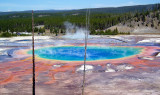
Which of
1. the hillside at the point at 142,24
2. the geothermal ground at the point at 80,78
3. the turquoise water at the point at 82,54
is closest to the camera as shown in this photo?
the geothermal ground at the point at 80,78

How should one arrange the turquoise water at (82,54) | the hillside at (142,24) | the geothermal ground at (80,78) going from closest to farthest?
the geothermal ground at (80,78)
the turquoise water at (82,54)
the hillside at (142,24)

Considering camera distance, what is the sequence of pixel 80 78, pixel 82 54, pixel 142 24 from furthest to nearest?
pixel 142 24
pixel 82 54
pixel 80 78

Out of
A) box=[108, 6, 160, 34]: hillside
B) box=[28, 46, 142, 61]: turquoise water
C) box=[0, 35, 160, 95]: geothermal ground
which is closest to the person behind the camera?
box=[0, 35, 160, 95]: geothermal ground

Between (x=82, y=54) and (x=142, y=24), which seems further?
(x=142, y=24)

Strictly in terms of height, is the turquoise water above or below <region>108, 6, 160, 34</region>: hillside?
below

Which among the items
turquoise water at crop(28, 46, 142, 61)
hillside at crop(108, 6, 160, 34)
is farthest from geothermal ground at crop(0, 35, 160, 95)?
hillside at crop(108, 6, 160, 34)

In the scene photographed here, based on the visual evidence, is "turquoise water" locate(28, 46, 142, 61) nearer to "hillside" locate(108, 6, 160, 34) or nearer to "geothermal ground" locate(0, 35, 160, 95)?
"geothermal ground" locate(0, 35, 160, 95)

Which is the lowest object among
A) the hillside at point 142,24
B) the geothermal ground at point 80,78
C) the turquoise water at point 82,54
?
the geothermal ground at point 80,78

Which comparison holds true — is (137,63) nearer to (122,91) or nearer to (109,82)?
(109,82)

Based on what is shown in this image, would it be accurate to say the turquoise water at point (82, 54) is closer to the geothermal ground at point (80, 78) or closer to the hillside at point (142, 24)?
the geothermal ground at point (80, 78)

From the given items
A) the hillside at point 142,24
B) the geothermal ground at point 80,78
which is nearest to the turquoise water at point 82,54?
the geothermal ground at point 80,78

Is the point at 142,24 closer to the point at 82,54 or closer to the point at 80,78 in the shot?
the point at 82,54

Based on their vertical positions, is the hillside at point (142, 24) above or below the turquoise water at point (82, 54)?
above

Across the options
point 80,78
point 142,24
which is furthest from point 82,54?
point 142,24
